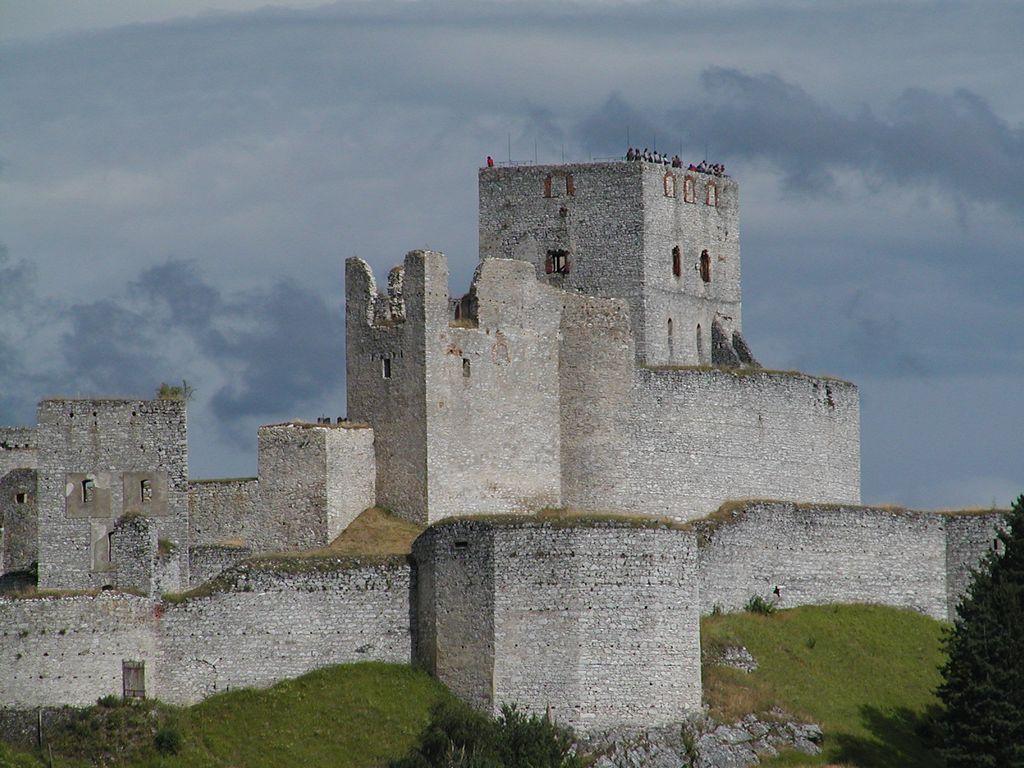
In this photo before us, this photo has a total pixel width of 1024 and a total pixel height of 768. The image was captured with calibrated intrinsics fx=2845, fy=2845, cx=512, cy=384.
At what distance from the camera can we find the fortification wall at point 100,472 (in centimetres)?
7850

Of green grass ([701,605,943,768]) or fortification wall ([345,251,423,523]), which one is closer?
green grass ([701,605,943,768])

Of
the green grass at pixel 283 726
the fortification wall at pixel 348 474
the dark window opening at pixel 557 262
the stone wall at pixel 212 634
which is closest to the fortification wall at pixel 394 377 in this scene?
the fortification wall at pixel 348 474

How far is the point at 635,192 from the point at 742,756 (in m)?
24.9

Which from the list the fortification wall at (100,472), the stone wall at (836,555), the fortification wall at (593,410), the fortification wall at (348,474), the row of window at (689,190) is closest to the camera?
the fortification wall at (100,472)

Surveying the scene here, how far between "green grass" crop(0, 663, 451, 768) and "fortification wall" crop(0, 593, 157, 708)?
0.86 meters

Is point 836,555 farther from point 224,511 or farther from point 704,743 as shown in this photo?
point 224,511

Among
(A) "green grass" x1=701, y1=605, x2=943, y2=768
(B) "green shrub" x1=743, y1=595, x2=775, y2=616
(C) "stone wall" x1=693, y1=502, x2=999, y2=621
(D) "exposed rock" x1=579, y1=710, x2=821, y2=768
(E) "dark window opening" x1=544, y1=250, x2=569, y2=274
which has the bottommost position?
(D) "exposed rock" x1=579, y1=710, x2=821, y2=768

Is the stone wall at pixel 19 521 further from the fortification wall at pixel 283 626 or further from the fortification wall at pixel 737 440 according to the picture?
the fortification wall at pixel 737 440

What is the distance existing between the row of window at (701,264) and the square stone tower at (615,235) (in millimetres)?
46

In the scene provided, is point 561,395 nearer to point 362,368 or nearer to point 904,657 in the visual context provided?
point 362,368

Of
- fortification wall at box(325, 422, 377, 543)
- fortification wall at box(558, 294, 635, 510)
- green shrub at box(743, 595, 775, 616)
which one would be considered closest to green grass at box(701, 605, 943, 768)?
green shrub at box(743, 595, 775, 616)

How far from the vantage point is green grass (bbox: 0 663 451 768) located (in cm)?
6994

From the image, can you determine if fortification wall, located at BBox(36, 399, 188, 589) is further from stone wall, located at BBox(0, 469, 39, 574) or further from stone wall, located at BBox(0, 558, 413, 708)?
stone wall, located at BBox(0, 558, 413, 708)

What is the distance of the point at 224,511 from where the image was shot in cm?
8188
